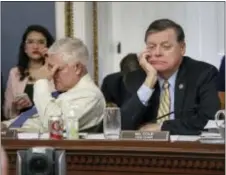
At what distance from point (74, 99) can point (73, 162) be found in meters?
0.36

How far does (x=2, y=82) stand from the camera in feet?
8.48

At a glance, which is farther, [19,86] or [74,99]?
[19,86]

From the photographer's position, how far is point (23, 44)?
2594 millimetres

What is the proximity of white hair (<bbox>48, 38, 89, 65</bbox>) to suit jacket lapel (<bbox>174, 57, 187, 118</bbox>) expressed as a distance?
379 mm

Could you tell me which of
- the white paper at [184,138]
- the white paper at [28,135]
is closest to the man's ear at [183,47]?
the white paper at [184,138]

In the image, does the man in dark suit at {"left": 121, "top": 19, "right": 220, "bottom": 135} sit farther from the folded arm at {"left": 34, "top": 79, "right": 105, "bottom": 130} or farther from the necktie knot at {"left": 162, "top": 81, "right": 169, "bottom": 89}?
the folded arm at {"left": 34, "top": 79, "right": 105, "bottom": 130}

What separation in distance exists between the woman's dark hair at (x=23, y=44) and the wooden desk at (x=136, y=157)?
493 millimetres

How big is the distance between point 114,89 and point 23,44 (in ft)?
1.38

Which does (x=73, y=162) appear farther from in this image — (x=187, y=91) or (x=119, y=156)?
(x=187, y=91)

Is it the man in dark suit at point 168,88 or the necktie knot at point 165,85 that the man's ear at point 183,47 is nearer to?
the man in dark suit at point 168,88

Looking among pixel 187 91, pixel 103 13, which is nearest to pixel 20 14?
pixel 103 13

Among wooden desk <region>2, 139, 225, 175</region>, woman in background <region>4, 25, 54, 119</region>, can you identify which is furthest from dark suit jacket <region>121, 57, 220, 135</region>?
woman in background <region>4, 25, 54, 119</region>

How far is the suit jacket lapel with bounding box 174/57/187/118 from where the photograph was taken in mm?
2314

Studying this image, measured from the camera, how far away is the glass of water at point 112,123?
2.21m
